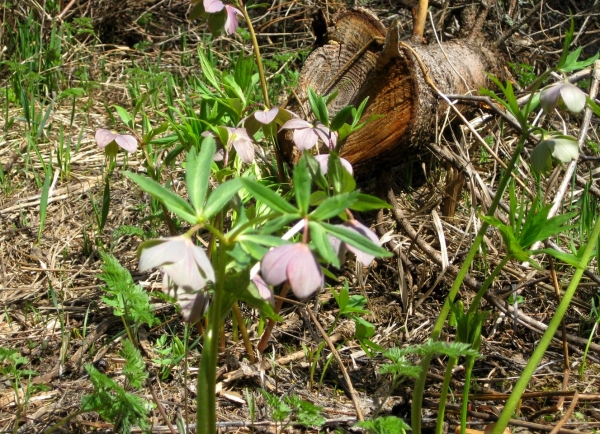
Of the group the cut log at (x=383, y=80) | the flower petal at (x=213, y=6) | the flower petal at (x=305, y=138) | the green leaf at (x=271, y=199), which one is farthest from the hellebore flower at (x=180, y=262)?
the cut log at (x=383, y=80)

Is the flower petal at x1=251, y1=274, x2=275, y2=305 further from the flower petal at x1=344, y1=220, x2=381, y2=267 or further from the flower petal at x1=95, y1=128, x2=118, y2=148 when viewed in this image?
the flower petal at x1=95, y1=128, x2=118, y2=148

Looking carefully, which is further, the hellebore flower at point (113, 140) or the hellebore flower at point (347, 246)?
the hellebore flower at point (113, 140)

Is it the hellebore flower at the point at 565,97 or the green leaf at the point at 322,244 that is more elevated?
the hellebore flower at the point at 565,97

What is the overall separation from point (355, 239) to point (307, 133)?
615 mm

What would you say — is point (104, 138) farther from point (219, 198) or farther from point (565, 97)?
point (565, 97)

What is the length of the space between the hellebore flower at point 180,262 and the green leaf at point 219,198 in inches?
2.3

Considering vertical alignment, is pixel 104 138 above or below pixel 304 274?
below

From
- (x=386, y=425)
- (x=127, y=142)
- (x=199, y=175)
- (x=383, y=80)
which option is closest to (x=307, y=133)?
(x=127, y=142)

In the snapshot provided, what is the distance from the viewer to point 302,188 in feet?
2.93

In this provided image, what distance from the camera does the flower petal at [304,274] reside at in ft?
2.74

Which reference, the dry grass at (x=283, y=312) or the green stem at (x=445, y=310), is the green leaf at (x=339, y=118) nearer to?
the green stem at (x=445, y=310)

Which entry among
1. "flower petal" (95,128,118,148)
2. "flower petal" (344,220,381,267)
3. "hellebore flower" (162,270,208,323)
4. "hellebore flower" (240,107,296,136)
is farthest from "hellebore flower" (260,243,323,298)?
"flower petal" (95,128,118,148)

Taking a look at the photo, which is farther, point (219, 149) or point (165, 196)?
point (219, 149)

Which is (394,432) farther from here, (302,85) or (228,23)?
(302,85)
